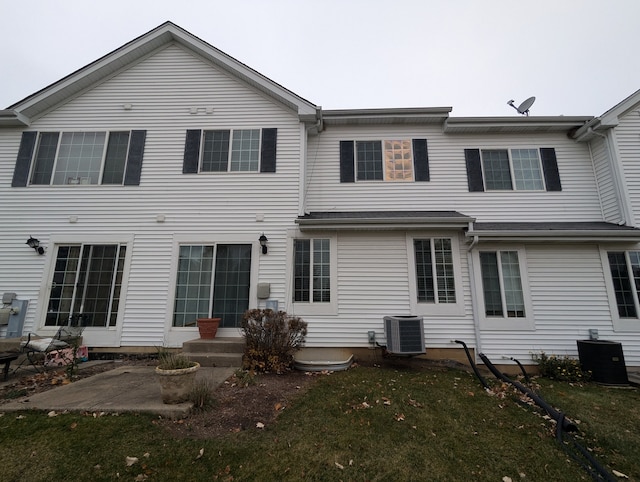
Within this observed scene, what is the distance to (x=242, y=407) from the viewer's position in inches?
164

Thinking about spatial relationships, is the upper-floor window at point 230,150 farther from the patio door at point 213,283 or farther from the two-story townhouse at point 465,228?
the patio door at point 213,283

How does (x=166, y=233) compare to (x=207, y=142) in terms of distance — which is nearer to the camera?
(x=166, y=233)

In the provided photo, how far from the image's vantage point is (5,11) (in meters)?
10.7

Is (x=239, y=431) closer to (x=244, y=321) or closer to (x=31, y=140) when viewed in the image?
(x=244, y=321)

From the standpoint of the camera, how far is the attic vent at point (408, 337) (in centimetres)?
647

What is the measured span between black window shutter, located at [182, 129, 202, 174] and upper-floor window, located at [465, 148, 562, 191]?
26.9ft

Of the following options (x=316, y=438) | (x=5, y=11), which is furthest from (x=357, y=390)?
(x=5, y=11)

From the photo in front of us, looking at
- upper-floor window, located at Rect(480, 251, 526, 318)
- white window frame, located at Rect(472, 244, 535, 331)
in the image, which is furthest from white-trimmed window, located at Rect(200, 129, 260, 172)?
upper-floor window, located at Rect(480, 251, 526, 318)

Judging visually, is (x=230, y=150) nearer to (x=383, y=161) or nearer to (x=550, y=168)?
(x=383, y=161)

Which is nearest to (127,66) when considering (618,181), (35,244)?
(35,244)

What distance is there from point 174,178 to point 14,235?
15.1 ft

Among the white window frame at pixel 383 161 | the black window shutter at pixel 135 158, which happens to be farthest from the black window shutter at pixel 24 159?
the white window frame at pixel 383 161

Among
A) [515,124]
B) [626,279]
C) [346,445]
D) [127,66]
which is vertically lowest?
[346,445]

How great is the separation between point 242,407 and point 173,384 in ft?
3.44
